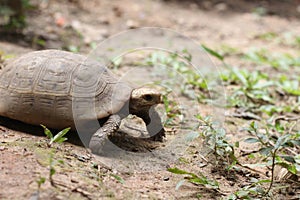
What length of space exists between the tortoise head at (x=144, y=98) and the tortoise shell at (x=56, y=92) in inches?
2.5

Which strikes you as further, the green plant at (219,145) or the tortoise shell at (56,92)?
the green plant at (219,145)

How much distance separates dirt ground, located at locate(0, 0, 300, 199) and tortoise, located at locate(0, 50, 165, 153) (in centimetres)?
18

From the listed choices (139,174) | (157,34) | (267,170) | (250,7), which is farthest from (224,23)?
(139,174)

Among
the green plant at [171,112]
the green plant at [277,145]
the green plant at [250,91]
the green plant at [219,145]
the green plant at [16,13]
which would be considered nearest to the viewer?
the green plant at [277,145]

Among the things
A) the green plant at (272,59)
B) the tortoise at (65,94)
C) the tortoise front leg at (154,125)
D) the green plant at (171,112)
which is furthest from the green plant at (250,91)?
the tortoise at (65,94)

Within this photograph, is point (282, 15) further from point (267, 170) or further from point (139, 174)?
point (139, 174)

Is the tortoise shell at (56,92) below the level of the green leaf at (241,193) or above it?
above

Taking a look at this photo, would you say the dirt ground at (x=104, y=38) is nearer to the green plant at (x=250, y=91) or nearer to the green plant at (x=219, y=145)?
the green plant at (x=219, y=145)

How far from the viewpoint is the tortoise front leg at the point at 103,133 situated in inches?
122

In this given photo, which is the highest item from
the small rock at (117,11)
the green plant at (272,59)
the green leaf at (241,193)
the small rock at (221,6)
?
the small rock at (221,6)

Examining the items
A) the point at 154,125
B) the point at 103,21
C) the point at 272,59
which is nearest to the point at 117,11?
the point at 103,21

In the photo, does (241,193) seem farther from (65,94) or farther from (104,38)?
(104,38)

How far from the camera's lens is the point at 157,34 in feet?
25.1

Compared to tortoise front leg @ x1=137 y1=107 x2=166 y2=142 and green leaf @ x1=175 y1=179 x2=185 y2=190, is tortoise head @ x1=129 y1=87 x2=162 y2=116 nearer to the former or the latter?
tortoise front leg @ x1=137 y1=107 x2=166 y2=142
